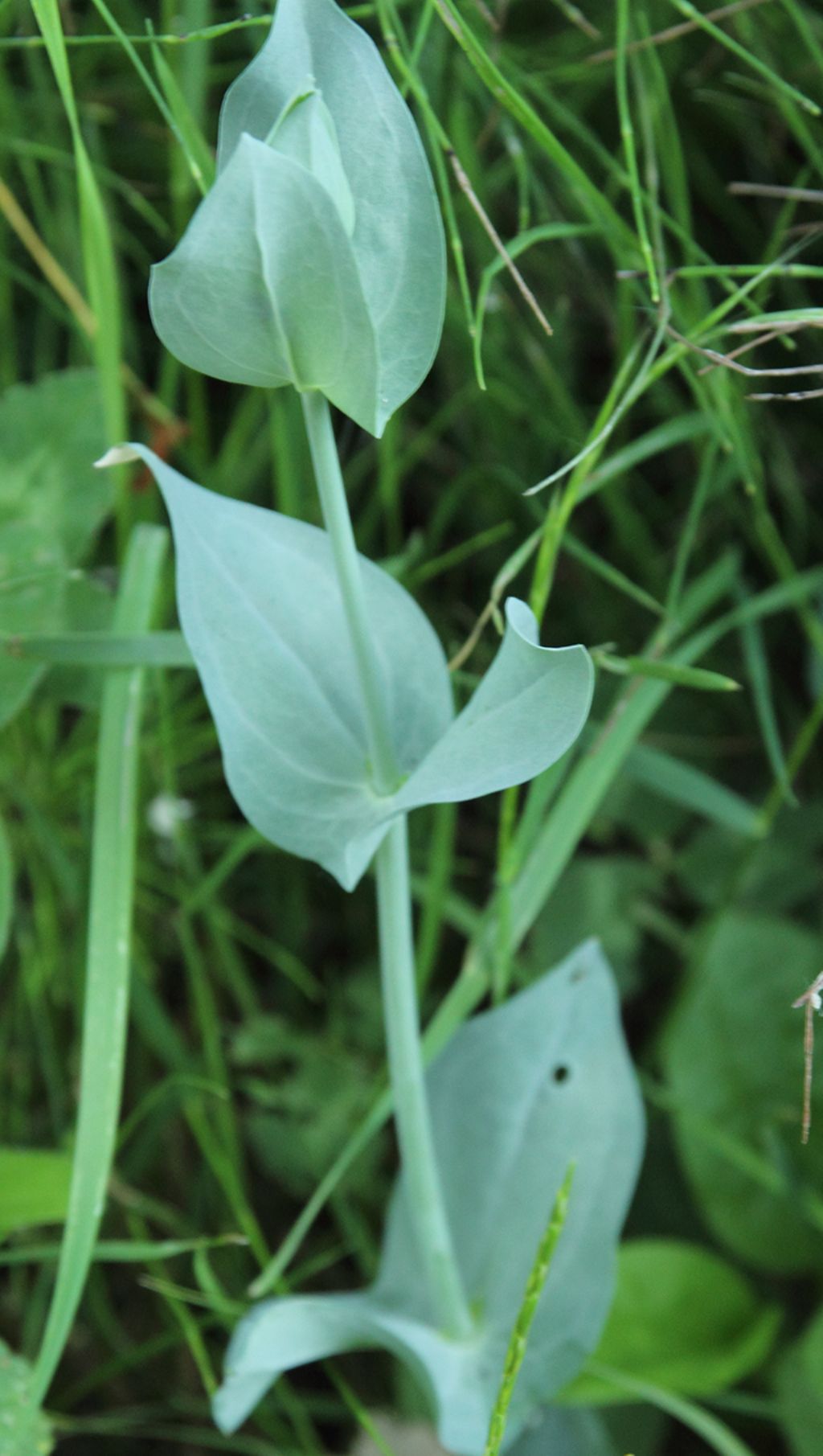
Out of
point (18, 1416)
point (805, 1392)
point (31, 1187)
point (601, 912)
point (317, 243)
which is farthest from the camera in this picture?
point (601, 912)

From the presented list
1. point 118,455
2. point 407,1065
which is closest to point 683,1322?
point 407,1065

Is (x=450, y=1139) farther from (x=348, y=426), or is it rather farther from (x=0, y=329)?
(x=0, y=329)

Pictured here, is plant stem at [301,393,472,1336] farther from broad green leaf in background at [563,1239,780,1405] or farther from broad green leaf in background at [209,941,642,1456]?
broad green leaf in background at [563,1239,780,1405]

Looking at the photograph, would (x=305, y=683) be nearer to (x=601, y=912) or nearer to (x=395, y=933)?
(x=395, y=933)

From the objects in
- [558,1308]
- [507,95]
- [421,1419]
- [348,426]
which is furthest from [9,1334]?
[507,95]

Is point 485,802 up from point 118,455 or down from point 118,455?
down

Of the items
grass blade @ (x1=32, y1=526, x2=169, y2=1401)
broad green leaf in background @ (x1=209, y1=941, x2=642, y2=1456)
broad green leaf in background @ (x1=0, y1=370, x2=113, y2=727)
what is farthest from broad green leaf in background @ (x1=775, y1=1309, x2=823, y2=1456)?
broad green leaf in background @ (x1=0, y1=370, x2=113, y2=727)
